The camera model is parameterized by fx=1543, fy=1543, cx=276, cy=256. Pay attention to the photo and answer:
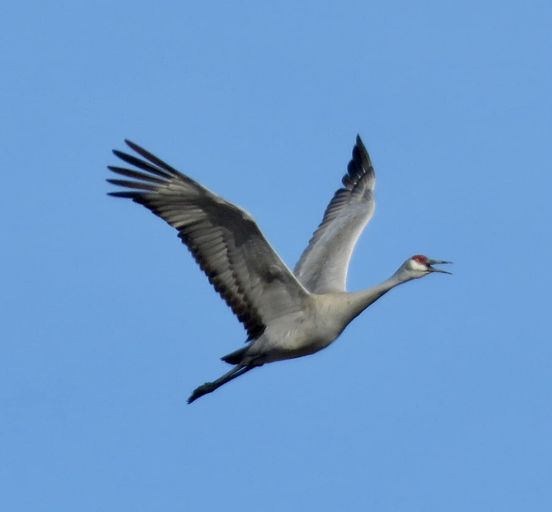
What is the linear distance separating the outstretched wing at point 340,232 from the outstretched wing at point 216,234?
1.30 metres

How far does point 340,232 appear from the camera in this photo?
19.5 m

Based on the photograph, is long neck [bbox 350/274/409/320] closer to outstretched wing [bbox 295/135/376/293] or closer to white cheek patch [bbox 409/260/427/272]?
white cheek patch [bbox 409/260/427/272]

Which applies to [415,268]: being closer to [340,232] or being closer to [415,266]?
[415,266]

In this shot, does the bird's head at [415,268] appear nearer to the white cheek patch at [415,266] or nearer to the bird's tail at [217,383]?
the white cheek patch at [415,266]

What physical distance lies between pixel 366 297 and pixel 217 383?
2108mm

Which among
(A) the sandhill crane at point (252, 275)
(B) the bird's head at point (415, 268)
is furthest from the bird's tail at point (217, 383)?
(B) the bird's head at point (415, 268)

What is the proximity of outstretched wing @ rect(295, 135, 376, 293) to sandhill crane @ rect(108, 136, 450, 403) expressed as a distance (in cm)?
2

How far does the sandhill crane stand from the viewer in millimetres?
16406

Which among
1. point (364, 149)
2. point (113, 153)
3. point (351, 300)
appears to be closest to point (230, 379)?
point (351, 300)

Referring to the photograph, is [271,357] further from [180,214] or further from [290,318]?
[180,214]

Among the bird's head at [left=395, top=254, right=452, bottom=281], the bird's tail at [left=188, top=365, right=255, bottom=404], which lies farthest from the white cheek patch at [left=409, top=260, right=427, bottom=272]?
the bird's tail at [left=188, top=365, right=255, bottom=404]

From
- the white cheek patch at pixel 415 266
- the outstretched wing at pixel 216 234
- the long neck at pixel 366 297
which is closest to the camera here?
the outstretched wing at pixel 216 234

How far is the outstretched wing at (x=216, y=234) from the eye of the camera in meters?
16.3

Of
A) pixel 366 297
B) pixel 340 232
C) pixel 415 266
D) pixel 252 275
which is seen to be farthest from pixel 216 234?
pixel 340 232
